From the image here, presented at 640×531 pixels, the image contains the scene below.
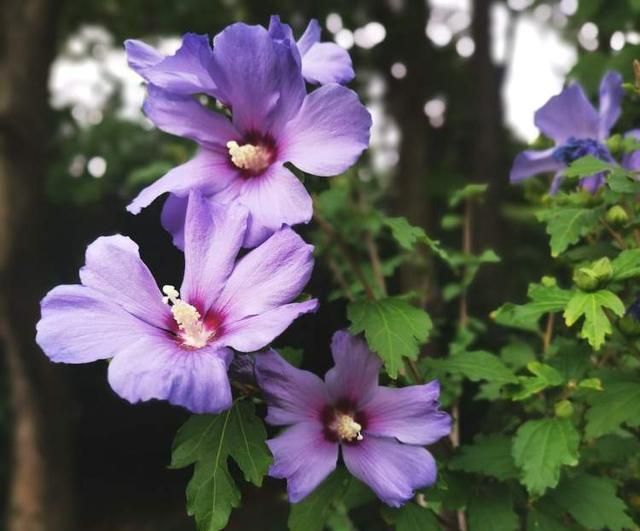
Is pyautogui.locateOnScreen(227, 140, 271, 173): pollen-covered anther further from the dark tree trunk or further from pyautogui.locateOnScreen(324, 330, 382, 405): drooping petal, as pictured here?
the dark tree trunk

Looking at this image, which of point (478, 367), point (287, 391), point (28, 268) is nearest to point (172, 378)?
point (287, 391)

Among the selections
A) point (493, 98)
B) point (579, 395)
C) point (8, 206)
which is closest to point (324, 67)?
point (579, 395)

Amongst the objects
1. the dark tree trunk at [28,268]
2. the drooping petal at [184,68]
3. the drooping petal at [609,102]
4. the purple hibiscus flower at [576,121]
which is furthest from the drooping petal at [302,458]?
the dark tree trunk at [28,268]

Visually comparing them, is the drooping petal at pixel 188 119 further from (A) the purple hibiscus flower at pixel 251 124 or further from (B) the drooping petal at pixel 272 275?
(B) the drooping petal at pixel 272 275

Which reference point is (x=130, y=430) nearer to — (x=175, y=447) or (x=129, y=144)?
(x=129, y=144)

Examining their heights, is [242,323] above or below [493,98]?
above

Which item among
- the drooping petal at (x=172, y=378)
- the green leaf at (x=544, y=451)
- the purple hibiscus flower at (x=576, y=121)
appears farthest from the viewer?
the purple hibiscus flower at (x=576, y=121)

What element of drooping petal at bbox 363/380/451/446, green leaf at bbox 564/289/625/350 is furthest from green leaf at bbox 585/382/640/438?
drooping petal at bbox 363/380/451/446
